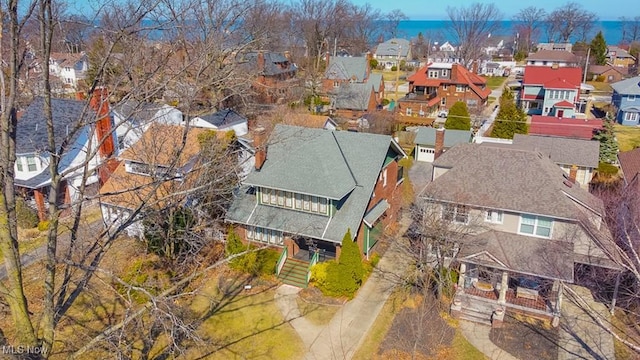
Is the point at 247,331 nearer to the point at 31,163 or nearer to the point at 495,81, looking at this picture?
the point at 31,163

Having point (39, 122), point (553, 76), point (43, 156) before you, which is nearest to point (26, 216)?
point (43, 156)

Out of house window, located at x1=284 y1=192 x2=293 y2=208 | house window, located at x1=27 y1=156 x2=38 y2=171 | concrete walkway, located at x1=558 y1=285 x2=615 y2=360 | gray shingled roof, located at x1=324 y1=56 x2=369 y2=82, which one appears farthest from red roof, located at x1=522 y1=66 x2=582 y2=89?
house window, located at x1=27 y1=156 x2=38 y2=171

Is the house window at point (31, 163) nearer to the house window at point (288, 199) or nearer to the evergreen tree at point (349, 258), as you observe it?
the house window at point (288, 199)

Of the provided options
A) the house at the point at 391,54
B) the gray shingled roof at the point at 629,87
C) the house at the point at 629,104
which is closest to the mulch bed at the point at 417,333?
the house at the point at 629,104

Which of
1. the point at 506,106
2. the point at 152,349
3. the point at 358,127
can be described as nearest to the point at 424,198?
the point at 152,349

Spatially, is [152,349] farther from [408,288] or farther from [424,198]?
[424,198]

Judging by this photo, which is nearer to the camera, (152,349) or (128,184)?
(152,349)
